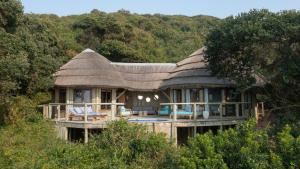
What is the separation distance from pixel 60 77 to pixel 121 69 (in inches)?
195

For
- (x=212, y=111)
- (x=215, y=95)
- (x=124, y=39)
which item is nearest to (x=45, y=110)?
(x=212, y=111)

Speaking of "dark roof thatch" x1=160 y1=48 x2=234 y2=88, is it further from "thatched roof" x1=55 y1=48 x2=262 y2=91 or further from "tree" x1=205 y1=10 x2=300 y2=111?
"tree" x1=205 y1=10 x2=300 y2=111

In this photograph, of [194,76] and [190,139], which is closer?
[190,139]

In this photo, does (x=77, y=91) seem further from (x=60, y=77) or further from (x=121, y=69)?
(x=121, y=69)

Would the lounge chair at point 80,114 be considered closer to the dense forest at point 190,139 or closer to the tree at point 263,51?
the dense forest at point 190,139

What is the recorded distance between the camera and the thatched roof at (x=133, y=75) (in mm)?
23062

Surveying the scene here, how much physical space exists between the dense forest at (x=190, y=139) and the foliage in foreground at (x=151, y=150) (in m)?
0.03

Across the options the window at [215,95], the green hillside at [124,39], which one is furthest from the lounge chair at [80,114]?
the green hillside at [124,39]

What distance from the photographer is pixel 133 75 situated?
2778cm

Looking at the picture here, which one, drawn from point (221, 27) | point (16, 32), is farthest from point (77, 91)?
point (221, 27)

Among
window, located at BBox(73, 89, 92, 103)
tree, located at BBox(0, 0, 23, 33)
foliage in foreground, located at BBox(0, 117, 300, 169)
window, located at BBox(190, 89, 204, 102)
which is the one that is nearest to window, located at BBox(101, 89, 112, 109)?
window, located at BBox(73, 89, 92, 103)

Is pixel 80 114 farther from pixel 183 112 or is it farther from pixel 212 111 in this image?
pixel 212 111

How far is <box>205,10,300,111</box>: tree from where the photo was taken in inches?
704

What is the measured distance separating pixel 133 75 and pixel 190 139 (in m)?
16.7
